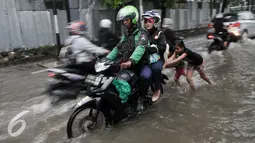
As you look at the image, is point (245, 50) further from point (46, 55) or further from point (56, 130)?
point (56, 130)

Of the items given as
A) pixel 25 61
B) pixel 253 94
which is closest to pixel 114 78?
pixel 253 94

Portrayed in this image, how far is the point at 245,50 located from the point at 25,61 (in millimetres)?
9688

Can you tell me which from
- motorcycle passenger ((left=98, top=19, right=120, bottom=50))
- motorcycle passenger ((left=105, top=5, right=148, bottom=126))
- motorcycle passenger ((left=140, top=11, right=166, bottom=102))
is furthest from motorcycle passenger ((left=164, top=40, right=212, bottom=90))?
motorcycle passenger ((left=105, top=5, right=148, bottom=126))

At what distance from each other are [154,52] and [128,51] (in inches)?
18.8

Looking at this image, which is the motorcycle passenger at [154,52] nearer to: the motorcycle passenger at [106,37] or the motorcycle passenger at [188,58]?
the motorcycle passenger at [188,58]

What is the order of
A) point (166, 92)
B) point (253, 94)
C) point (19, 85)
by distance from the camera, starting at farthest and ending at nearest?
point (19, 85) < point (166, 92) < point (253, 94)

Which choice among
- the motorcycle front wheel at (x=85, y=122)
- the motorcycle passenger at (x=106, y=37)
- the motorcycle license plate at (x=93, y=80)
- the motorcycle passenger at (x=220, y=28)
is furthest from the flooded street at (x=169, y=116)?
the motorcycle passenger at (x=220, y=28)

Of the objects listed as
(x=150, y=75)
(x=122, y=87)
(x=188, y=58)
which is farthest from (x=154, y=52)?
(x=188, y=58)

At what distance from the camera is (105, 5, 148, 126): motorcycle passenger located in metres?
4.19

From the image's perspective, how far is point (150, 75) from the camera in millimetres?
4492

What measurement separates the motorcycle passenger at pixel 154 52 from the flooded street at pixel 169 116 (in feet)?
2.33

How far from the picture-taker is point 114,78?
4176 millimetres

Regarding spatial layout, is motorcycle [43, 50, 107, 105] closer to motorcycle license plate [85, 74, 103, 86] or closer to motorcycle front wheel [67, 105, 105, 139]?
motorcycle license plate [85, 74, 103, 86]

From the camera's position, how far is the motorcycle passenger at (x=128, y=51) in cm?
419
